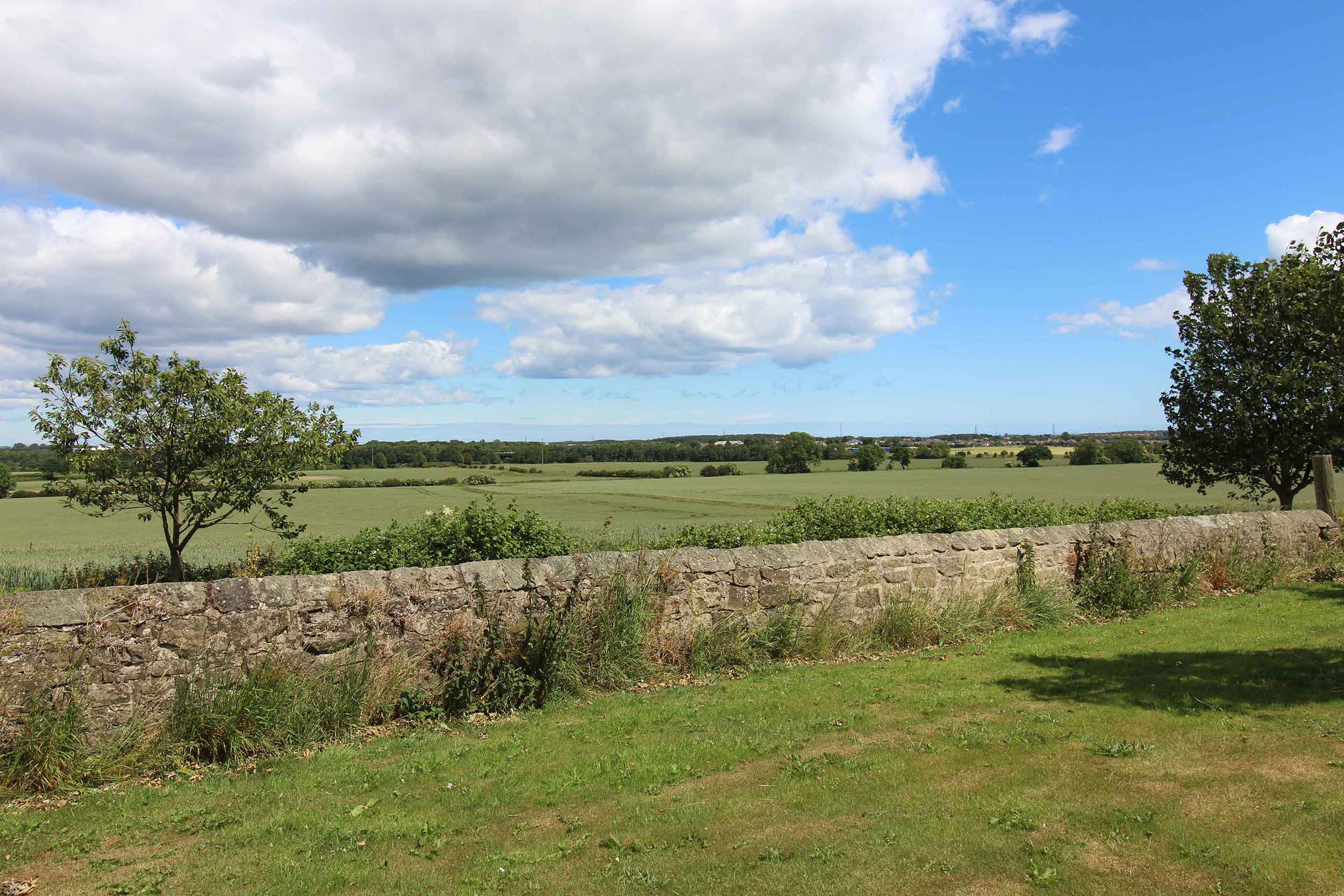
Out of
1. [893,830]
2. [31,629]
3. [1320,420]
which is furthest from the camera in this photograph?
[1320,420]

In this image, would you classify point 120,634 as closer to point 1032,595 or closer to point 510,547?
point 510,547

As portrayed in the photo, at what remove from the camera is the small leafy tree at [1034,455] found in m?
43.8

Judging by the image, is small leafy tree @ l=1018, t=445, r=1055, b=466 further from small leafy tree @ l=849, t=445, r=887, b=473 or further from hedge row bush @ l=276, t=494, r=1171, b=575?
hedge row bush @ l=276, t=494, r=1171, b=575

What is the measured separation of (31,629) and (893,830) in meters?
5.69

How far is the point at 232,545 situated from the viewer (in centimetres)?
1519

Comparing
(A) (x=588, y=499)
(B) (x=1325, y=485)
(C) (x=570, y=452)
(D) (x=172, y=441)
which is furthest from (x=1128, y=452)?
(D) (x=172, y=441)

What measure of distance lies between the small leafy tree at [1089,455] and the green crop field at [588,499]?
93cm

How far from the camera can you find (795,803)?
4.65 metres

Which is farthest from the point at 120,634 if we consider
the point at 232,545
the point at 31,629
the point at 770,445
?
the point at 770,445

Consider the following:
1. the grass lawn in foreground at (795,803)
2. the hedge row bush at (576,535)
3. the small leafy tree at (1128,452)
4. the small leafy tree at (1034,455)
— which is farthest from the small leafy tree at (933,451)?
the grass lawn in foreground at (795,803)

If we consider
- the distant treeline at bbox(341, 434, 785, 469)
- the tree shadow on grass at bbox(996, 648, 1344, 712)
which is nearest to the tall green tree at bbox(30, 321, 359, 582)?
the tree shadow on grass at bbox(996, 648, 1344, 712)

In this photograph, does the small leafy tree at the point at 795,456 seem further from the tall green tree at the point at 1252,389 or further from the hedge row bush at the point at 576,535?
the hedge row bush at the point at 576,535

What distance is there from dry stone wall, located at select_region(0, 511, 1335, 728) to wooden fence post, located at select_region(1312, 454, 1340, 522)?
261 inches

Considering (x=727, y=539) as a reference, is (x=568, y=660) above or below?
below
